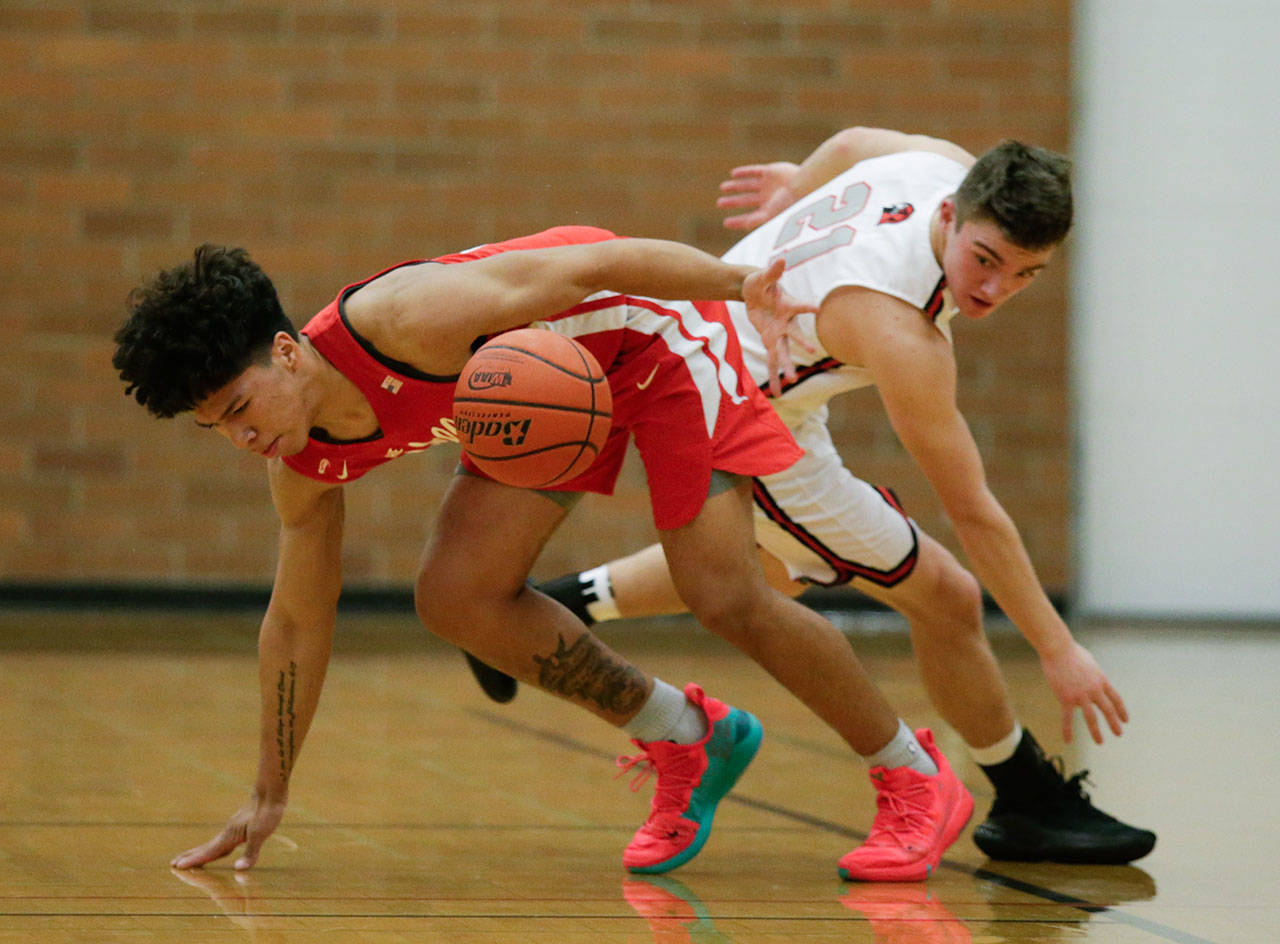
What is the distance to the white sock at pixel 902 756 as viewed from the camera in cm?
308

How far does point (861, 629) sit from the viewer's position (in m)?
7.42

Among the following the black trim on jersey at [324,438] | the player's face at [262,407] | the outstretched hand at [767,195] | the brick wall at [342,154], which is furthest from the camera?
the brick wall at [342,154]

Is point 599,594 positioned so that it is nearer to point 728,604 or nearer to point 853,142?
point 728,604

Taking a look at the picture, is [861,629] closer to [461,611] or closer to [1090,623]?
[1090,623]

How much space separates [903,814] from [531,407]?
46.4 inches

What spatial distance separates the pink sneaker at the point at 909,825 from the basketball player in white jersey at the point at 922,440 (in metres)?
0.17

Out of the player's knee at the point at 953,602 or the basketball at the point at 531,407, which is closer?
the basketball at the point at 531,407

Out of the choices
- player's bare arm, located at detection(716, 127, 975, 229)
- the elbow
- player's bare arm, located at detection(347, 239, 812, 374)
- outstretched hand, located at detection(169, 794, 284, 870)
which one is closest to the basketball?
player's bare arm, located at detection(347, 239, 812, 374)

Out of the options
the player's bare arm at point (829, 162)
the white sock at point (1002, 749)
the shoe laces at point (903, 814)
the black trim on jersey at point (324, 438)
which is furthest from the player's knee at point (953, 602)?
the black trim on jersey at point (324, 438)

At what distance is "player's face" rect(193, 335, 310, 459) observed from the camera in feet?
8.56

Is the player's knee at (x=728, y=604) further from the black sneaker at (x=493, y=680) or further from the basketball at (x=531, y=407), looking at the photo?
the black sneaker at (x=493, y=680)

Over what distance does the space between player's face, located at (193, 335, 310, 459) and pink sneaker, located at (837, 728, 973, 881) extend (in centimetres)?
136

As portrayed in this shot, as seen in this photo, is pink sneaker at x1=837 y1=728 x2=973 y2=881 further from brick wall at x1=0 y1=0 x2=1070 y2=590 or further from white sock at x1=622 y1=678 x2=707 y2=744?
brick wall at x1=0 y1=0 x2=1070 y2=590

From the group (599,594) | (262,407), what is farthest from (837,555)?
(262,407)
